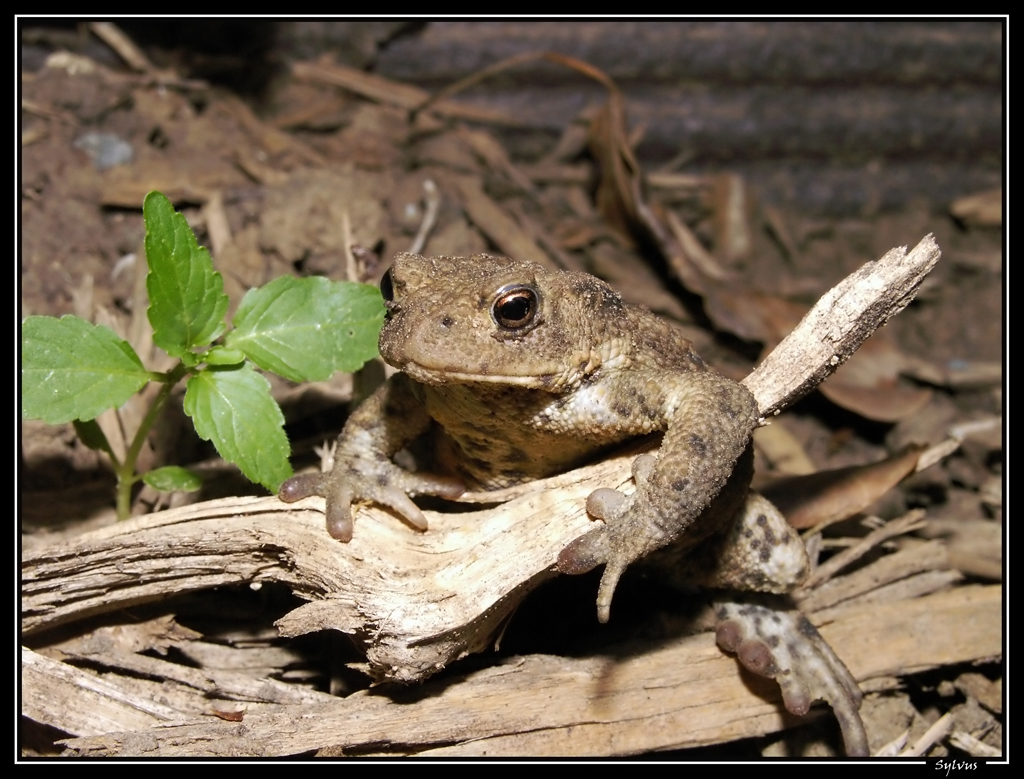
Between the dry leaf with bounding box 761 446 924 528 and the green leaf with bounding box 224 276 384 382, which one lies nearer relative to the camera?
the green leaf with bounding box 224 276 384 382

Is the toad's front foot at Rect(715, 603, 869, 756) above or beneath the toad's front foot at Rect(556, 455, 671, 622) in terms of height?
beneath

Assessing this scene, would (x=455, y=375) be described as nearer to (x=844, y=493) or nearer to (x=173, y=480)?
(x=173, y=480)

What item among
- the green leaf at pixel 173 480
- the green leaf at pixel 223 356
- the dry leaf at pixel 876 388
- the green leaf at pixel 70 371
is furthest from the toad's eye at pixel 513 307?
the dry leaf at pixel 876 388

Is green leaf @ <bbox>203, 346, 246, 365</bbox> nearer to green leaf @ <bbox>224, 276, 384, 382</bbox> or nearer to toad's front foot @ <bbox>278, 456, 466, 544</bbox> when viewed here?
green leaf @ <bbox>224, 276, 384, 382</bbox>

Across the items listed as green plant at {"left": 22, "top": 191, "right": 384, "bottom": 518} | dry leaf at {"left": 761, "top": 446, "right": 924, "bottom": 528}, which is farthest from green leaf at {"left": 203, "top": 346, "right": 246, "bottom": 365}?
dry leaf at {"left": 761, "top": 446, "right": 924, "bottom": 528}

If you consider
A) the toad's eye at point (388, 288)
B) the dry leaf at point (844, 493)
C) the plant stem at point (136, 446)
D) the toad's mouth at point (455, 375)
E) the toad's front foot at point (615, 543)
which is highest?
the toad's eye at point (388, 288)

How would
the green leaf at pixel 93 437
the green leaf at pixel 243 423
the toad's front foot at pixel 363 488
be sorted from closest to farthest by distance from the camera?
the green leaf at pixel 243 423 < the toad's front foot at pixel 363 488 < the green leaf at pixel 93 437

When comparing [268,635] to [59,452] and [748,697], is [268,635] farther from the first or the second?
[748,697]

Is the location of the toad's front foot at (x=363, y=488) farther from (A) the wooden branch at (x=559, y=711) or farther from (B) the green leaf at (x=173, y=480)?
(A) the wooden branch at (x=559, y=711)
